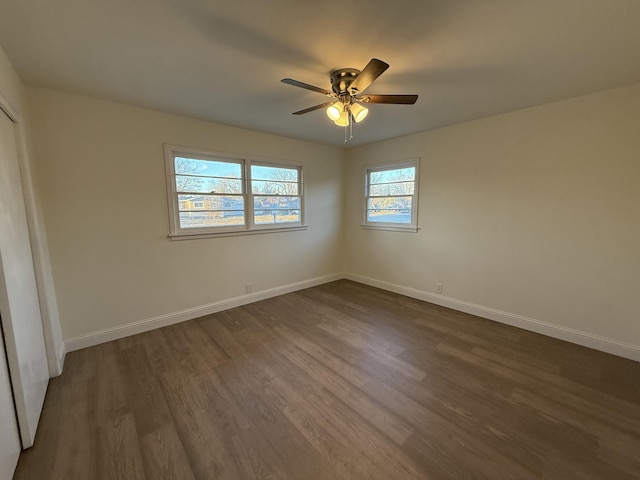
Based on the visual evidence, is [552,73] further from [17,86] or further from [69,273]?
[69,273]

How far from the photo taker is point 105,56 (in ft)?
5.97


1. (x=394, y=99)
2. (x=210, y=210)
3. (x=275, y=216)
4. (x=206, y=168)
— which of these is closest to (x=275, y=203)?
(x=275, y=216)

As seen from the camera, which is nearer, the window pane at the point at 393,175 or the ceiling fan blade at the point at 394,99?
the ceiling fan blade at the point at 394,99

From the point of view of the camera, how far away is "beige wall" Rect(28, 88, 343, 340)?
94.8 inches

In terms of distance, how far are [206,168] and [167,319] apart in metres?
1.88

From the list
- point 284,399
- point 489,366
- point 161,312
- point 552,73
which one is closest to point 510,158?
point 552,73

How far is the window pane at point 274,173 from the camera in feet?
12.3

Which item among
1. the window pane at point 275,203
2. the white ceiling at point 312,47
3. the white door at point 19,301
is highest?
the white ceiling at point 312,47

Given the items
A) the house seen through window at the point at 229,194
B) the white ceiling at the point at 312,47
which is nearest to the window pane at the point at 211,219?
the house seen through window at the point at 229,194

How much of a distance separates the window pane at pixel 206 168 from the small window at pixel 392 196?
218 centimetres

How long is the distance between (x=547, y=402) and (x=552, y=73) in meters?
2.48

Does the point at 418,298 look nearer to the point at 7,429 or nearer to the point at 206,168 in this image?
the point at 206,168

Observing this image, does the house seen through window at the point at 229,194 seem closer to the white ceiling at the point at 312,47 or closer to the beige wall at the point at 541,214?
the white ceiling at the point at 312,47

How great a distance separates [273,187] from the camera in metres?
3.95
